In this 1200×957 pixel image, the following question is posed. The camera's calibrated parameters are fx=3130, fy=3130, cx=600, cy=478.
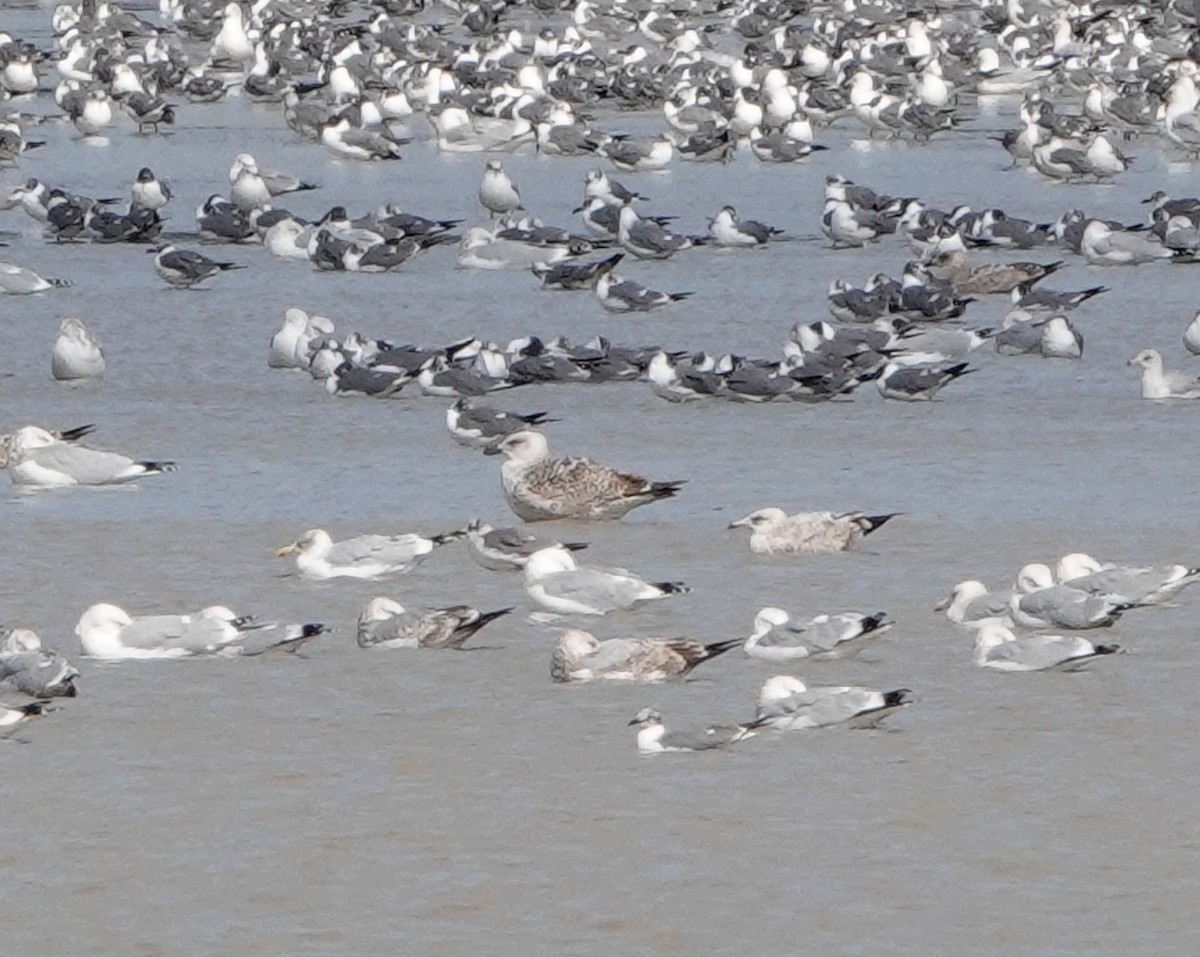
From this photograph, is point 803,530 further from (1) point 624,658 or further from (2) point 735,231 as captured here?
(2) point 735,231

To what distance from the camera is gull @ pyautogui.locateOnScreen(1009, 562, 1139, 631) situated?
11375 millimetres

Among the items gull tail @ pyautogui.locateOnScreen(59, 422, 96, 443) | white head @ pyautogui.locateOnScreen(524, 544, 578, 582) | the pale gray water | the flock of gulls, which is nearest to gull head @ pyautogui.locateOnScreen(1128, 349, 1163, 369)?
the flock of gulls

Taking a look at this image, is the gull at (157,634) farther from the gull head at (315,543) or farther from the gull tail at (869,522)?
the gull tail at (869,522)

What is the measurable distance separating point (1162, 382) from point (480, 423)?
387 centimetres

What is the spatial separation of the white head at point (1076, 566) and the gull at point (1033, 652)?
38.1 inches

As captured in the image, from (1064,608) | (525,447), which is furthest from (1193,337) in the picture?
(1064,608)

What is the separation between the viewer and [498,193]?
26.0m

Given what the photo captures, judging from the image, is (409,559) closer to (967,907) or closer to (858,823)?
(858,823)

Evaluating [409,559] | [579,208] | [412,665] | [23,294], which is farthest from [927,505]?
[579,208]

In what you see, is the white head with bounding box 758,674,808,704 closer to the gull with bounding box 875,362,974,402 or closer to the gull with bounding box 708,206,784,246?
the gull with bounding box 875,362,974,402

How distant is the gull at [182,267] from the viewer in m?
21.6

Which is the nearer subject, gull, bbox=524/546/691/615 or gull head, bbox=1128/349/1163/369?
gull, bbox=524/546/691/615

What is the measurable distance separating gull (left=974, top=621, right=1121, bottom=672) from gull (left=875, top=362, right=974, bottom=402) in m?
6.18

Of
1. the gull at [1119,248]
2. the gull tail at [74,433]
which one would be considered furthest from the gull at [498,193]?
the gull tail at [74,433]
